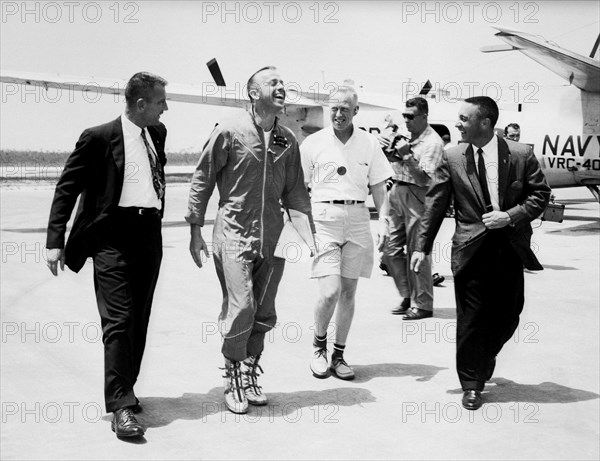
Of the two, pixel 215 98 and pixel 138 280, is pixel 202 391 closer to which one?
pixel 138 280

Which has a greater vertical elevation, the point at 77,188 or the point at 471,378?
the point at 77,188

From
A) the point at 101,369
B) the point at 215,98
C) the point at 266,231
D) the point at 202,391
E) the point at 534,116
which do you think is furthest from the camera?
the point at 215,98

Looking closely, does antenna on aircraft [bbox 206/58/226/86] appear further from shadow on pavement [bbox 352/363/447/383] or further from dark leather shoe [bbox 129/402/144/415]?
dark leather shoe [bbox 129/402/144/415]

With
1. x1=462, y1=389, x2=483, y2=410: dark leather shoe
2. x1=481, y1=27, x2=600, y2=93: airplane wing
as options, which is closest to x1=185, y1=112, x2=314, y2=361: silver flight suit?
x1=462, y1=389, x2=483, y2=410: dark leather shoe

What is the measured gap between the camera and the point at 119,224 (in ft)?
16.3

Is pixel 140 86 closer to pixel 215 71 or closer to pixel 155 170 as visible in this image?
pixel 155 170

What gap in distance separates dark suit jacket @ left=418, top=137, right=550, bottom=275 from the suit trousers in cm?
259

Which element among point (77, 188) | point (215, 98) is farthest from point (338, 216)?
point (215, 98)

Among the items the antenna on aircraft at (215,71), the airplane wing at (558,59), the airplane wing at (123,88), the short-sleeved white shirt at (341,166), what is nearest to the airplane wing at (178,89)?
the airplane wing at (123,88)

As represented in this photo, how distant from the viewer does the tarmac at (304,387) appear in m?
4.65

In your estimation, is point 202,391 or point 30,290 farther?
point 30,290

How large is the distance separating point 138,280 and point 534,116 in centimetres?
1425

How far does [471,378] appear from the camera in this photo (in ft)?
18.1

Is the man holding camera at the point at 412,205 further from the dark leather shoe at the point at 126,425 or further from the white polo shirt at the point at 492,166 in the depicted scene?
the dark leather shoe at the point at 126,425
